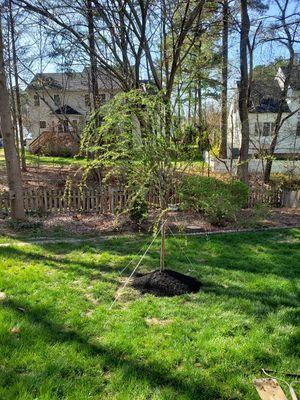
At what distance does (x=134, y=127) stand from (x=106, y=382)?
293 cm

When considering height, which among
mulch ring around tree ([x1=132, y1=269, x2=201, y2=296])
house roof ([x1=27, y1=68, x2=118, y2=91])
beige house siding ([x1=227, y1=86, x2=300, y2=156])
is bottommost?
mulch ring around tree ([x1=132, y1=269, x2=201, y2=296])

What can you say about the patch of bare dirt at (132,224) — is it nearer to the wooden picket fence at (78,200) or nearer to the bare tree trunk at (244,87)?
the wooden picket fence at (78,200)

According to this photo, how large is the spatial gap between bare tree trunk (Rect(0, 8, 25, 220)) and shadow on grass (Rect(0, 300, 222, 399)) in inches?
191

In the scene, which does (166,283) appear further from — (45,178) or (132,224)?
(45,178)

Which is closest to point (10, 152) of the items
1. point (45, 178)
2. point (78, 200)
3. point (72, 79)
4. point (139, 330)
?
point (78, 200)

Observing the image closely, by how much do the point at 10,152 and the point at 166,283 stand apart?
5.10 metres

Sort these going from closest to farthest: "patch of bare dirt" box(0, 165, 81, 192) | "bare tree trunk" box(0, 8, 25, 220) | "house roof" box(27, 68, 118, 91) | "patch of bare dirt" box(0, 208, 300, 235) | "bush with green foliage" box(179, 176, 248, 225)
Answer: "bush with green foliage" box(179, 176, 248, 225) < "bare tree trunk" box(0, 8, 25, 220) < "patch of bare dirt" box(0, 208, 300, 235) < "house roof" box(27, 68, 118, 91) < "patch of bare dirt" box(0, 165, 81, 192)

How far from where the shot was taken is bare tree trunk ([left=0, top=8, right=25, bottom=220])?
7408mm

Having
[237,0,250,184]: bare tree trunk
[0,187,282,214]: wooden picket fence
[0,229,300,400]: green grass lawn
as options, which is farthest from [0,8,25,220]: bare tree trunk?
[237,0,250,184]: bare tree trunk

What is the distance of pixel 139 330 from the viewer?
3.49 meters

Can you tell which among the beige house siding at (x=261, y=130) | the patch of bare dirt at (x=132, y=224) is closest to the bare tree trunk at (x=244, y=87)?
the patch of bare dirt at (x=132, y=224)

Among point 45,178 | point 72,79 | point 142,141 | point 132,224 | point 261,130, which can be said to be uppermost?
point 72,79

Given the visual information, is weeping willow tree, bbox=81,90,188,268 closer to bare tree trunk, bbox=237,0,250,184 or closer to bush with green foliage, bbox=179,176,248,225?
bush with green foliage, bbox=179,176,248,225

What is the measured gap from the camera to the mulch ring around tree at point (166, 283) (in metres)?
4.42
